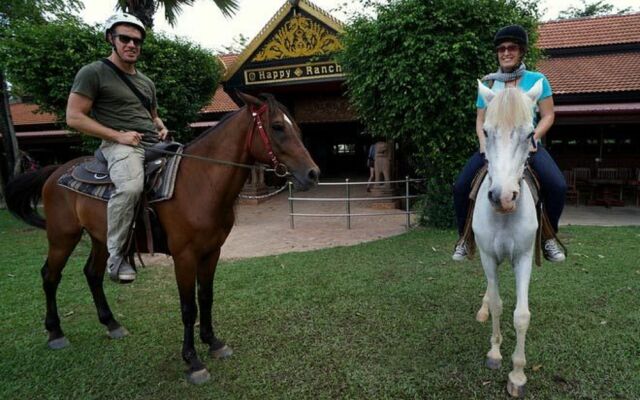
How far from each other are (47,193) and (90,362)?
5.30ft

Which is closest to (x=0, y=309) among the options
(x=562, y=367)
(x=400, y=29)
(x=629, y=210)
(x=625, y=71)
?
(x=562, y=367)

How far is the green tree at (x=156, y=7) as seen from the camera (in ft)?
26.7

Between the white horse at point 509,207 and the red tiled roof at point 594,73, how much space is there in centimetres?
1086

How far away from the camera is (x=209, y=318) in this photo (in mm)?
3352

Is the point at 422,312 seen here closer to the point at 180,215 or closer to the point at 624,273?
the point at 180,215

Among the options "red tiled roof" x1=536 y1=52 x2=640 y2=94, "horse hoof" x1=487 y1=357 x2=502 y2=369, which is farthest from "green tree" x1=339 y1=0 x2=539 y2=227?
"red tiled roof" x1=536 y1=52 x2=640 y2=94

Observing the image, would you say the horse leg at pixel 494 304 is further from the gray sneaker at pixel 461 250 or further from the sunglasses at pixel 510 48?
the sunglasses at pixel 510 48

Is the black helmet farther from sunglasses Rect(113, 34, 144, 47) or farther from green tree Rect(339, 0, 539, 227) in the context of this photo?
green tree Rect(339, 0, 539, 227)

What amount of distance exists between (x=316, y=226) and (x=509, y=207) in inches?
276

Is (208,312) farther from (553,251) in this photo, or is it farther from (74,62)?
(74,62)

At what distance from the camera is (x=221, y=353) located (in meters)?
3.30

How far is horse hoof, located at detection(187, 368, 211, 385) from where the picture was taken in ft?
9.59

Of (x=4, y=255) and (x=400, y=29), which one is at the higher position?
(x=400, y=29)

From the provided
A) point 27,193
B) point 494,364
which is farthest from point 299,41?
point 494,364
